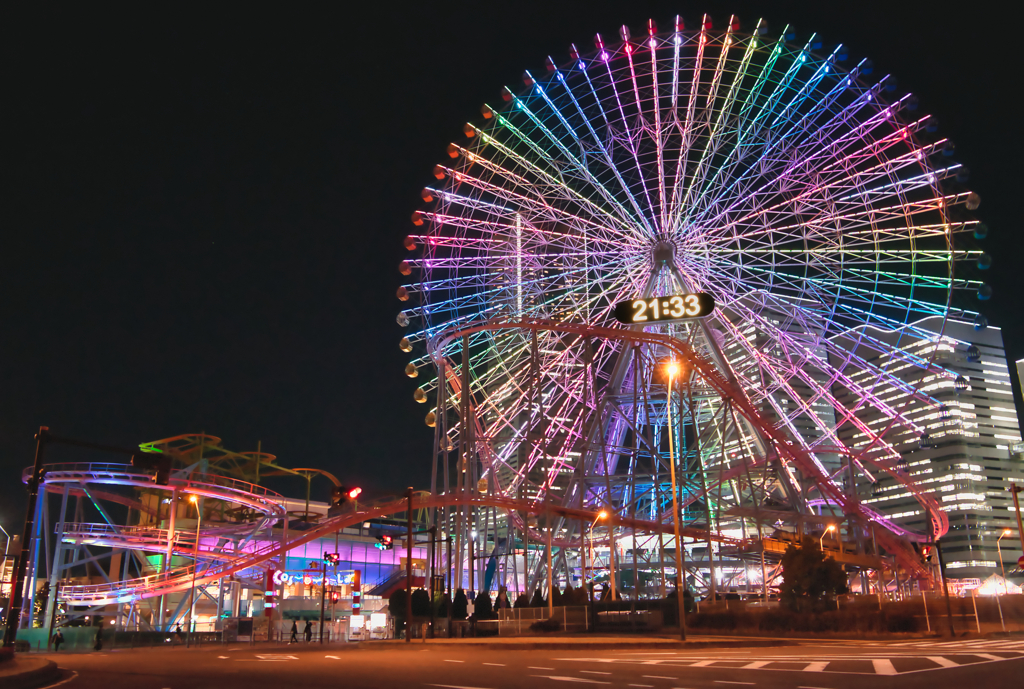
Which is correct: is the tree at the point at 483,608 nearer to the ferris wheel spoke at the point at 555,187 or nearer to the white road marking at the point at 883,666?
the ferris wheel spoke at the point at 555,187

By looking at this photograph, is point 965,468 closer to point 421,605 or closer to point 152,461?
point 421,605

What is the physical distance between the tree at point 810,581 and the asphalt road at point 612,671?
1234 cm

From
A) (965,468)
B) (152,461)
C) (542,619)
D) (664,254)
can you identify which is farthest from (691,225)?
(965,468)

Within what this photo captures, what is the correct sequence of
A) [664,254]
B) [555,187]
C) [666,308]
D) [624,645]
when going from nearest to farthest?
[624,645] < [666,308] < [664,254] < [555,187]

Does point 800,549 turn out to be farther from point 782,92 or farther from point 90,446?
point 90,446

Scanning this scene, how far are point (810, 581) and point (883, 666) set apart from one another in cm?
1923

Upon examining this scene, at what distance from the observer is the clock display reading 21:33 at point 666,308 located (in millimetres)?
A: 30619

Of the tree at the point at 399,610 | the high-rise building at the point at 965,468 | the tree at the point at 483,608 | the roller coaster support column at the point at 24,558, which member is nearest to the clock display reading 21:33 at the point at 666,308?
the tree at the point at 483,608

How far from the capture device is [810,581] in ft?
108

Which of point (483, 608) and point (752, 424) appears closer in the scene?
point (483, 608)

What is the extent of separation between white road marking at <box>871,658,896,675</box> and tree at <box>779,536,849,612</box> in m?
17.2

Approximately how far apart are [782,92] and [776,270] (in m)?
9.08

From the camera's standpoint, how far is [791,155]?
41.8 m

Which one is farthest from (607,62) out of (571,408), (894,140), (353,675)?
(353,675)
